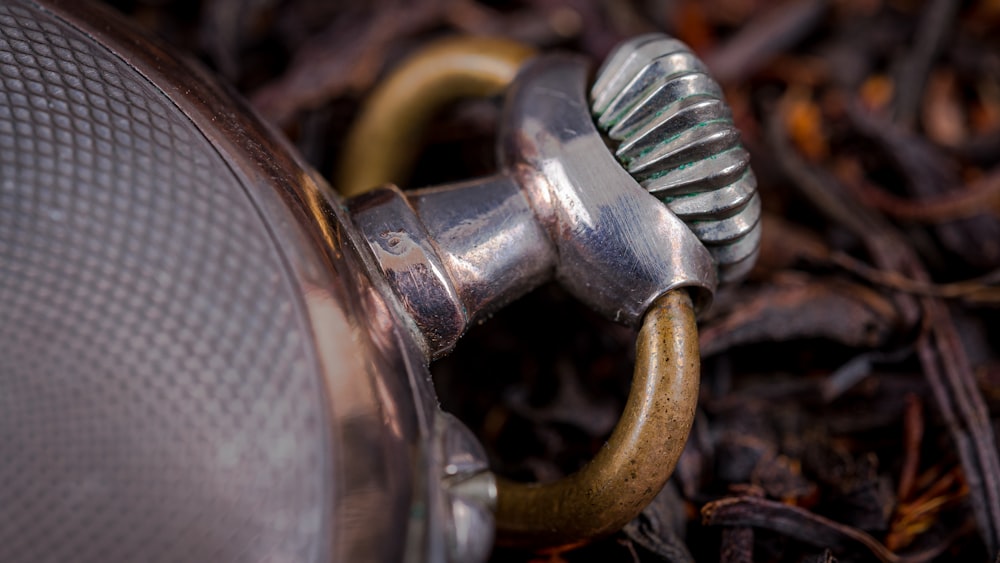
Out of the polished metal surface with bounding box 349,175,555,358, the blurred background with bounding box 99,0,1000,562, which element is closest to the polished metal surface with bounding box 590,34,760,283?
the polished metal surface with bounding box 349,175,555,358

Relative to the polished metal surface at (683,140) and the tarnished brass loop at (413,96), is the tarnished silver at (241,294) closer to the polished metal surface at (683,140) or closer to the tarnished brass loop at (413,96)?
the polished metal surface at (683,140)

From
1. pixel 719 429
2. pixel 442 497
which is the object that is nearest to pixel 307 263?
pixel 442 497

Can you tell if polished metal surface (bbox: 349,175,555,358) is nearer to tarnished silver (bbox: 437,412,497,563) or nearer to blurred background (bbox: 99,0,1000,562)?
tarnished silver (bbox: 437,412,497,563)

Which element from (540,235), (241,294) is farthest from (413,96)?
(241,294)

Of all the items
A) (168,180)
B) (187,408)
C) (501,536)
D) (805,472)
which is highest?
(168,180)

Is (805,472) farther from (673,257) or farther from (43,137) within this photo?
(43,137)

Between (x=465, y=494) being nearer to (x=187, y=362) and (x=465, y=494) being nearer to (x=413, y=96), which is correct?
(x=187, y=362)

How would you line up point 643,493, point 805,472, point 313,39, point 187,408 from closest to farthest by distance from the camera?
point 187,408, point 643,493, point 805,472, point 313,39

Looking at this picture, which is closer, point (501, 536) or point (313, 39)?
point (501, 536)

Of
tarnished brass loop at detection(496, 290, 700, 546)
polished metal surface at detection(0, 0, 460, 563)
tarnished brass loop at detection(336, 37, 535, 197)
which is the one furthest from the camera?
tarnished brass loop at detection(336, 37, 535, 197)
